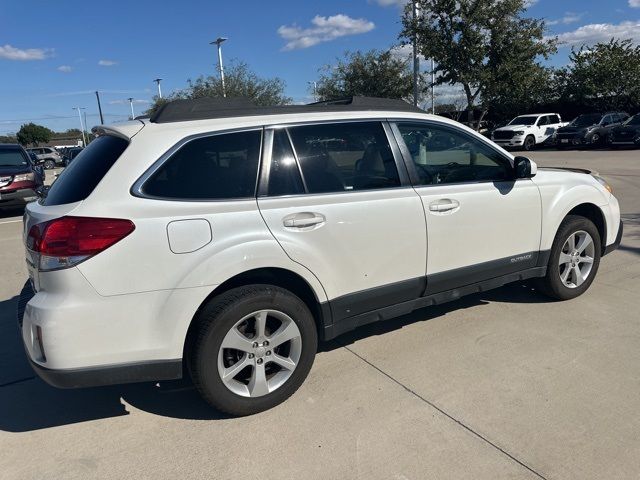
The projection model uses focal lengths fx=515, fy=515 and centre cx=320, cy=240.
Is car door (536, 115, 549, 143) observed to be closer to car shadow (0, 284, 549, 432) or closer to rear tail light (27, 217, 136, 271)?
car shadow (0, 284, 549, 432)

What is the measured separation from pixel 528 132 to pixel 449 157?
84.8 ft

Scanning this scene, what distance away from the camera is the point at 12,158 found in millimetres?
12211

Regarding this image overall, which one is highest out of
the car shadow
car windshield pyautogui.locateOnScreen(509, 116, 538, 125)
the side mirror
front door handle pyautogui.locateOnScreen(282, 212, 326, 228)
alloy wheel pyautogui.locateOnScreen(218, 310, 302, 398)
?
car windshield pyautogui.locateOnScreen(509, 116, 538, 125)

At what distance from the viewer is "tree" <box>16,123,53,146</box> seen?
85188 millimetres

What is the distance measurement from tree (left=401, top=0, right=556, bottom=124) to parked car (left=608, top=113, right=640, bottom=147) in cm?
516

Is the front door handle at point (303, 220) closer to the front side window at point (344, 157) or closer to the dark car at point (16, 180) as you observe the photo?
the front side window at point (344, 157)

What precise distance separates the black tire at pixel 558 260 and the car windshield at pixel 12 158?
11.8m

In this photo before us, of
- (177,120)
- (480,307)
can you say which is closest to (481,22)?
(480,307)

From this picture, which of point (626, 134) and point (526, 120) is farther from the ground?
point (526, 120)

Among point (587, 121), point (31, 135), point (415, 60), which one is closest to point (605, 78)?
A: point (587, 121)

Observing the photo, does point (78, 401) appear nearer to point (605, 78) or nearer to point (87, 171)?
point (87, 171)

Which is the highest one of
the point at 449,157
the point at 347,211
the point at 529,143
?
the point at 449,157

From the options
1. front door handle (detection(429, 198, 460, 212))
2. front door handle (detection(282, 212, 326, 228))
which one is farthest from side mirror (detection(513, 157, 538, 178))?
front door handle (detection(282, 212, 326, 228))

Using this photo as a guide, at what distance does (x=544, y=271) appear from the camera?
451 cm
